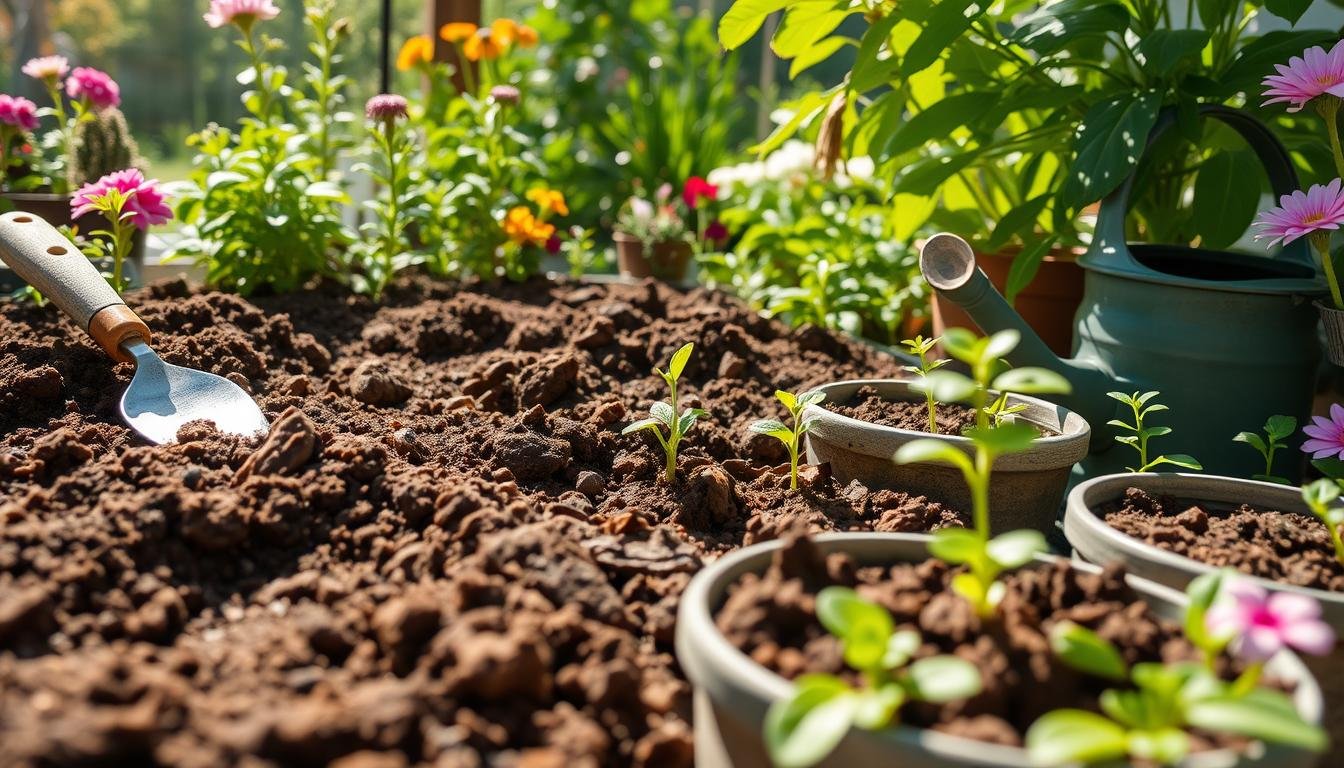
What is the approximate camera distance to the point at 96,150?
2441 millimetres

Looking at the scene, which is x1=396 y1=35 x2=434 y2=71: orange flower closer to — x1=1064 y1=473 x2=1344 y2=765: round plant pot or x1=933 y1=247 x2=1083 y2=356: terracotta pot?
x1=933 y1=247 x2=1083 y2=356: terracotta pot

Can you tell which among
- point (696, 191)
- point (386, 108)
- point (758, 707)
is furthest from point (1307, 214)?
point (696, 191)

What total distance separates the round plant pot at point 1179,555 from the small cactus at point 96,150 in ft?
7.38

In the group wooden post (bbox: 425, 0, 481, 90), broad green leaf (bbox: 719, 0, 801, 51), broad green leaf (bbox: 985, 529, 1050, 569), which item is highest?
wooden post (bbox: 425, 0, 481, 90)

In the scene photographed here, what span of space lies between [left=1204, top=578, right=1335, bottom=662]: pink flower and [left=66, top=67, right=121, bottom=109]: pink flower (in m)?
2.54

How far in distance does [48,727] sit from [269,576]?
409 millimetres

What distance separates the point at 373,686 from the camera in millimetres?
847

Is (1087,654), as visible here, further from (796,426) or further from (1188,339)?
(1188,339)

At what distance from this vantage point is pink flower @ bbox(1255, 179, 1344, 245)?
1.38 meters

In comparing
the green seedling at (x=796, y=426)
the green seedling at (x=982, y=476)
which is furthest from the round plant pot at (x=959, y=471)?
the green seedling at (x=982, y=476)

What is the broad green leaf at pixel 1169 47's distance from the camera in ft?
5.25

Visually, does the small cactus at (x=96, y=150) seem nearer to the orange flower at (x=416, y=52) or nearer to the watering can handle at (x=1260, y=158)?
the orange flower at (x=416, y=52)

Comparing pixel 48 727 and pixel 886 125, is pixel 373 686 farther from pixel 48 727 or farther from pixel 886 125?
pixel 886 125

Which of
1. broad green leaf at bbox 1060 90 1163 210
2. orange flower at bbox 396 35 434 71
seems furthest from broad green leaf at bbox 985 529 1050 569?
orange flower at bbox 396 35 434 71
